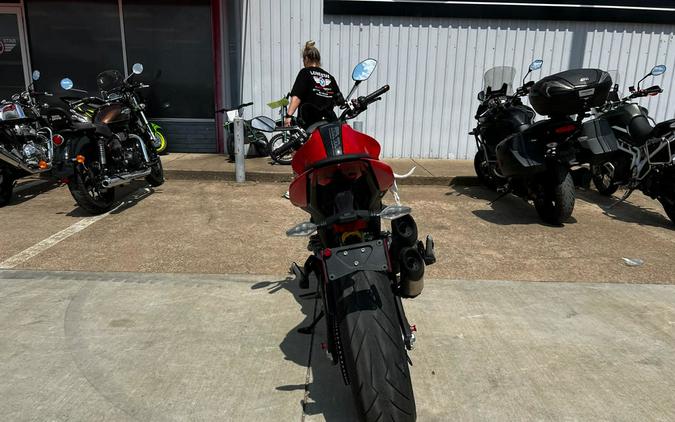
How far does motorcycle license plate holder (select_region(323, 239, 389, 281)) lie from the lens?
2.13m

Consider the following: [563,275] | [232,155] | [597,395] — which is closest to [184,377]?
[597,395]

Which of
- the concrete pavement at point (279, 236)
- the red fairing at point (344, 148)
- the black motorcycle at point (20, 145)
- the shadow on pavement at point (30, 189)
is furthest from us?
the shadow on pavement at point (30, 189)

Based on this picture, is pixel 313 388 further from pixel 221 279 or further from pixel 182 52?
pixel 182 52

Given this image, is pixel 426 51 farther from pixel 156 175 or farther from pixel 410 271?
pixel 410 271

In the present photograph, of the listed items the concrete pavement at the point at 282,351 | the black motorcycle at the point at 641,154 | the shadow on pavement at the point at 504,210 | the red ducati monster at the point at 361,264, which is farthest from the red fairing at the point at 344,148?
the black motorcycle at the point at 641,154

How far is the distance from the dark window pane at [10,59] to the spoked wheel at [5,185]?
14.8ft

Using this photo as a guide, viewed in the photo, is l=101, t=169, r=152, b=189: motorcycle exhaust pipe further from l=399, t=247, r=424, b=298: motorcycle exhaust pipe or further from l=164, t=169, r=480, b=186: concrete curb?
l=399, t=247, r=424, b=298: motorcycle exhaust pipe

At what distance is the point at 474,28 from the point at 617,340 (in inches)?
277

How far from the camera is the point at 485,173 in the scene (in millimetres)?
7223

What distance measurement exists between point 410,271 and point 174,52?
8.63 meters

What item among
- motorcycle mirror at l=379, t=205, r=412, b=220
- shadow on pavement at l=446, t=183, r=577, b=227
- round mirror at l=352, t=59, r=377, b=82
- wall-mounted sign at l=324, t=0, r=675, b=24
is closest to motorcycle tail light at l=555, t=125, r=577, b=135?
shadow on pavement at l=446, t=183, r=577, b=227

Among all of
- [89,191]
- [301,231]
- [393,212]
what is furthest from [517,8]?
[301,231]

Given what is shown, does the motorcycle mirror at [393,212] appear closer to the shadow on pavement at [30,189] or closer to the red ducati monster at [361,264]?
the red ducati monster at [361,264]

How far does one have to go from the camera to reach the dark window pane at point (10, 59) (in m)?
9.33
